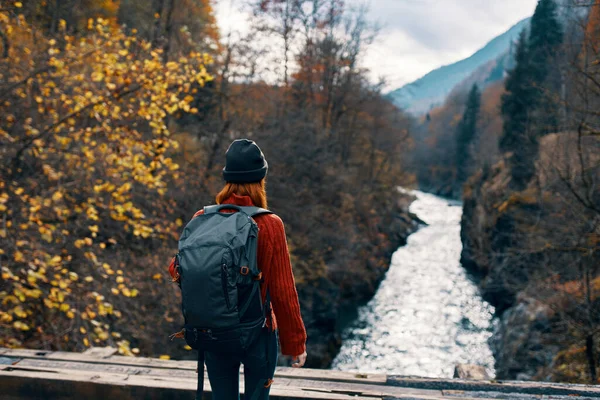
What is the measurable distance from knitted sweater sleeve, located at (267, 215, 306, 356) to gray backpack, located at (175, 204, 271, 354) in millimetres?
94

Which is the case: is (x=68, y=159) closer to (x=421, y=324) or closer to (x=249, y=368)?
(x=249, y=368)

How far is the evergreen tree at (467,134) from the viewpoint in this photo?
61094mm

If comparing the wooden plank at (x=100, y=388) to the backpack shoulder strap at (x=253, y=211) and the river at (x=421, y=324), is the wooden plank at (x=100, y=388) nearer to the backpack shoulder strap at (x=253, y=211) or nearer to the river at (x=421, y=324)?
the backpack shoulder strap at (x=253, y=211)

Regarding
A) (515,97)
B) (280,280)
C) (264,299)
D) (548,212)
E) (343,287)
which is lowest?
(343,287)

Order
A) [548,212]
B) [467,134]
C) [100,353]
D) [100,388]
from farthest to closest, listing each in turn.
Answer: [467,134] → [548,212] → [100,353] → [100,388]

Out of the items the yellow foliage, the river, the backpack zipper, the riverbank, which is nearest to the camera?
the backpack zipper

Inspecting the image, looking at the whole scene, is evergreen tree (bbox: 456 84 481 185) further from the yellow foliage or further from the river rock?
the yellow foliage

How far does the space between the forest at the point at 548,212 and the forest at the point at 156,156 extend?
5.82m

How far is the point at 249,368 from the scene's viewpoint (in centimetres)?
237

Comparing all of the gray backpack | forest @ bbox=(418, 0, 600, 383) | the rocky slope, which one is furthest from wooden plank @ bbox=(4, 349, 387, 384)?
the rocky slope

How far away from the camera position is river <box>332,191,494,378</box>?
15391 mm

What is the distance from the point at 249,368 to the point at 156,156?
5326 mm

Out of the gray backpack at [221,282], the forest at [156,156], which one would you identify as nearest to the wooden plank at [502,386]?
the gray backpack at [221,282]

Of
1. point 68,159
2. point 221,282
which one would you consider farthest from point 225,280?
point 68,159
